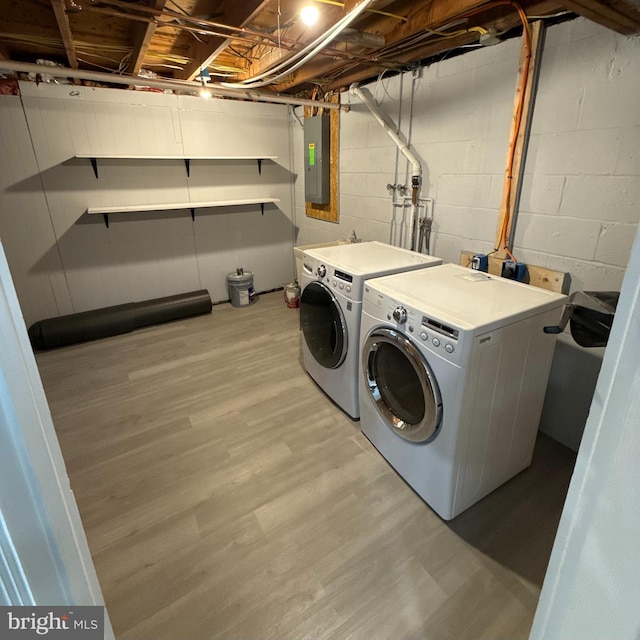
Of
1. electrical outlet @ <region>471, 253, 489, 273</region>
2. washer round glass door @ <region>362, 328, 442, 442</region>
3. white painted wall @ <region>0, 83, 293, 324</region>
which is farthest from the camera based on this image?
white painted wall @ <region>0, 83, 293, 324</region>

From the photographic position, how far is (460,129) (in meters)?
2.27

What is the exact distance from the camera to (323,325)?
238 cm

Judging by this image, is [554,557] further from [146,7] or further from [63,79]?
[63,79]

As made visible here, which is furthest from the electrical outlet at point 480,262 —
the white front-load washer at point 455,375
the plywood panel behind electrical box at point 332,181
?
the plywood panel behind electrical box at point 332,181

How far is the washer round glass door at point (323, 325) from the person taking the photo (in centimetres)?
214

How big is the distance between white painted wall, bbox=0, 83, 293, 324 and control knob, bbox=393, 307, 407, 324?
2.87 meters

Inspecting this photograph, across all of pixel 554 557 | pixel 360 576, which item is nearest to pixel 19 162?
pixel 360 576

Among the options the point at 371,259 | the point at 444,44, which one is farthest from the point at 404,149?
the point at 371,259

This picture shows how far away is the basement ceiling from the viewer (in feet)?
5.70

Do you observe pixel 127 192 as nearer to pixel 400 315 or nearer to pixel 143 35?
pixel 143 35

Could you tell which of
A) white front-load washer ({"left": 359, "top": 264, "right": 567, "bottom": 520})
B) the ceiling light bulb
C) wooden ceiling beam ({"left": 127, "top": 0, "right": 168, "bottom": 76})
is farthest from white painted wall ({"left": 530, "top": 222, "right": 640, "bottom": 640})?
wooden ceiling beam ({"left": 127, "top": 0, "right": 168, "bottom": 76})

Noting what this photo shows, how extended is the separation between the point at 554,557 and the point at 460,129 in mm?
2320

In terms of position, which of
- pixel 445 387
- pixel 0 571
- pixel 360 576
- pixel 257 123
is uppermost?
pixel 257 123

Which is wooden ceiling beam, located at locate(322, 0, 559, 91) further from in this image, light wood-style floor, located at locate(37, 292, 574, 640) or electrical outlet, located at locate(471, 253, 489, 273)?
light wood-style floor, located at locate(37, 292, 574, 640)
